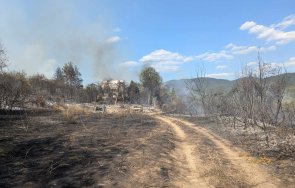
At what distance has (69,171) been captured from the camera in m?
11.4

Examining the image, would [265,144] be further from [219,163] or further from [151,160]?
[151,160]

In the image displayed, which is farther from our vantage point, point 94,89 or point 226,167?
point 94,89

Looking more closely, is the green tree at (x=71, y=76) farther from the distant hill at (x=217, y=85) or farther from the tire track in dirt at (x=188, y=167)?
the tire track in dirt at (x=188, y=167)

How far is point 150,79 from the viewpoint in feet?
262

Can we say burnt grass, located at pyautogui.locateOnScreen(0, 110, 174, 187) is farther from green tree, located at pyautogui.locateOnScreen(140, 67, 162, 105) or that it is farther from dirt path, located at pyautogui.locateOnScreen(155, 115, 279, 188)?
green tree, located at pyautogui.locateOnScreen(140, 67, 162, 105)

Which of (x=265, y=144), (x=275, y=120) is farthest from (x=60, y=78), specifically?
(x=265, y=144)

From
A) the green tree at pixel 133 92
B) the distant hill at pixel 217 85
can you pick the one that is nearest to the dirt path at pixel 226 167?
the distant hill at pixel 217 85

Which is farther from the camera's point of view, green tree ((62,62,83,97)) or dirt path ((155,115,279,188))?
green tree ((62,62,83,97))

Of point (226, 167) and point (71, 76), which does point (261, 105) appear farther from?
point (71, 76)

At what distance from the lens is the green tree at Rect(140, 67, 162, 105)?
79812 mm

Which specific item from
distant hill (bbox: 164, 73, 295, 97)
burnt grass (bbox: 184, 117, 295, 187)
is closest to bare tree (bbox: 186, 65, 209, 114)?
distant hill (bbox: 164, 73, 295, 97)

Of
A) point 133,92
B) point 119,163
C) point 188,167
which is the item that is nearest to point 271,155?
point 188,167

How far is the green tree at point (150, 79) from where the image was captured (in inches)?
3142

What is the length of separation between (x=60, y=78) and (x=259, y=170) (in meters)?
67.0
